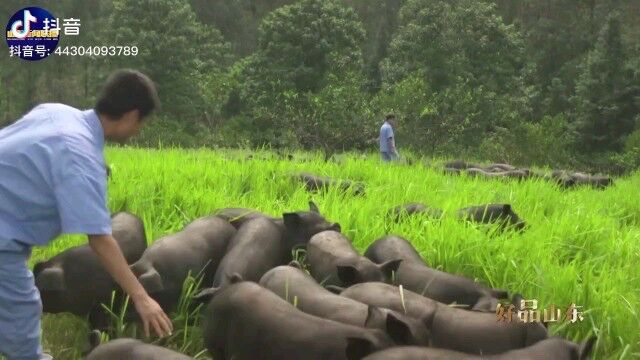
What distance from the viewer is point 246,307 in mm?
3430

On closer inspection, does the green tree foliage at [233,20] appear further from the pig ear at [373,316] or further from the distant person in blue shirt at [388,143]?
the pig ear at [373,316]

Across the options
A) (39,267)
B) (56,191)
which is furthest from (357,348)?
(39,267)

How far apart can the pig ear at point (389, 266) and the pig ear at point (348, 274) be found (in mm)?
170

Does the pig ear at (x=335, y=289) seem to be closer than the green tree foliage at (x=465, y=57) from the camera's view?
Yes

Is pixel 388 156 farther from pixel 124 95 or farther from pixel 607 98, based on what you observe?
pixel 607 98

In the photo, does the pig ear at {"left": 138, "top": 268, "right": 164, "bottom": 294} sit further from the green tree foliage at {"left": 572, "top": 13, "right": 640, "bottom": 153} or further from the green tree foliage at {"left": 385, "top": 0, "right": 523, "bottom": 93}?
the green tree foliage at {"left": 572, "top": 13, "right": 640, "bottom": 153}

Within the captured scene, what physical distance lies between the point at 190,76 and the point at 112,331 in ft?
103

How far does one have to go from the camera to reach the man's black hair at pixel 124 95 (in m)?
3.17

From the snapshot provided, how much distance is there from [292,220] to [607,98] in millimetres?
28386

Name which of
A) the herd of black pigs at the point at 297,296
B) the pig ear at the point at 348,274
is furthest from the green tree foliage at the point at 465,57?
the pig ear at the point at 348,274

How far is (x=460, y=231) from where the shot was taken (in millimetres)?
5227

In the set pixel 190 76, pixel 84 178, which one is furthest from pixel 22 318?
pixel 190 76

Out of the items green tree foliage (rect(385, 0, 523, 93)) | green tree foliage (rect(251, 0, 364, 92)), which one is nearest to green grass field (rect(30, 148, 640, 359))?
green tree foliage (rect(251, 0, 364, 92))

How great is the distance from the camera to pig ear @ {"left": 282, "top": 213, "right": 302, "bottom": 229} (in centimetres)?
491
